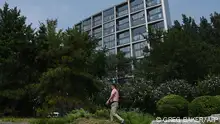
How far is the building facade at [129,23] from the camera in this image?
64.8m

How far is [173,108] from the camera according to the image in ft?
53.7

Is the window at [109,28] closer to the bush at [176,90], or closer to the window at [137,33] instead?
the window at [137,33]

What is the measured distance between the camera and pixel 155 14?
6550cm

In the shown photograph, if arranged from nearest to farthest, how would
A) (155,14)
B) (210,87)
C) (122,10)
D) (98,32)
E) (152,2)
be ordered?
(210,87), (155,14), (152,2), (122,10), (98,32)

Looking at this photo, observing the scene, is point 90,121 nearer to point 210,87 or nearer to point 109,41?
point 210,87

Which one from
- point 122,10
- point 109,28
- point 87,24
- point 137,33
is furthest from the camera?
point 87,24

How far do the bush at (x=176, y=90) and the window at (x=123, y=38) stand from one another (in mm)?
49214

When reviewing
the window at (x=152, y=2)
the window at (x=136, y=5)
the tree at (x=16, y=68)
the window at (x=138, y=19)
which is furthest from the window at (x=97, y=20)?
the tree at (x=16, y=68)

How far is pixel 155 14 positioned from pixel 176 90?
46.4 m

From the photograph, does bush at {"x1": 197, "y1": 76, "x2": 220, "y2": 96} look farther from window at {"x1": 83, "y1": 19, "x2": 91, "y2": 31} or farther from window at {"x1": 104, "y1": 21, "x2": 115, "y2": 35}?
window at {"x1": 83, "y1": 19, "x2": 91, "y2": 31}

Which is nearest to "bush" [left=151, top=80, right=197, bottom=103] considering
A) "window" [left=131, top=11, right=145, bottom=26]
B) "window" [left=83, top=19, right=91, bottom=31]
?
"window" [left=131, top=11, right=145, bottom=26]

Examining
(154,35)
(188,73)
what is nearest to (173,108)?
(188,73)

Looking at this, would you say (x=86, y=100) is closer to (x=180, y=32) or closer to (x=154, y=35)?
(x=180, y=32)

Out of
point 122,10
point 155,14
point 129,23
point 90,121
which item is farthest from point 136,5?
point 90,121
